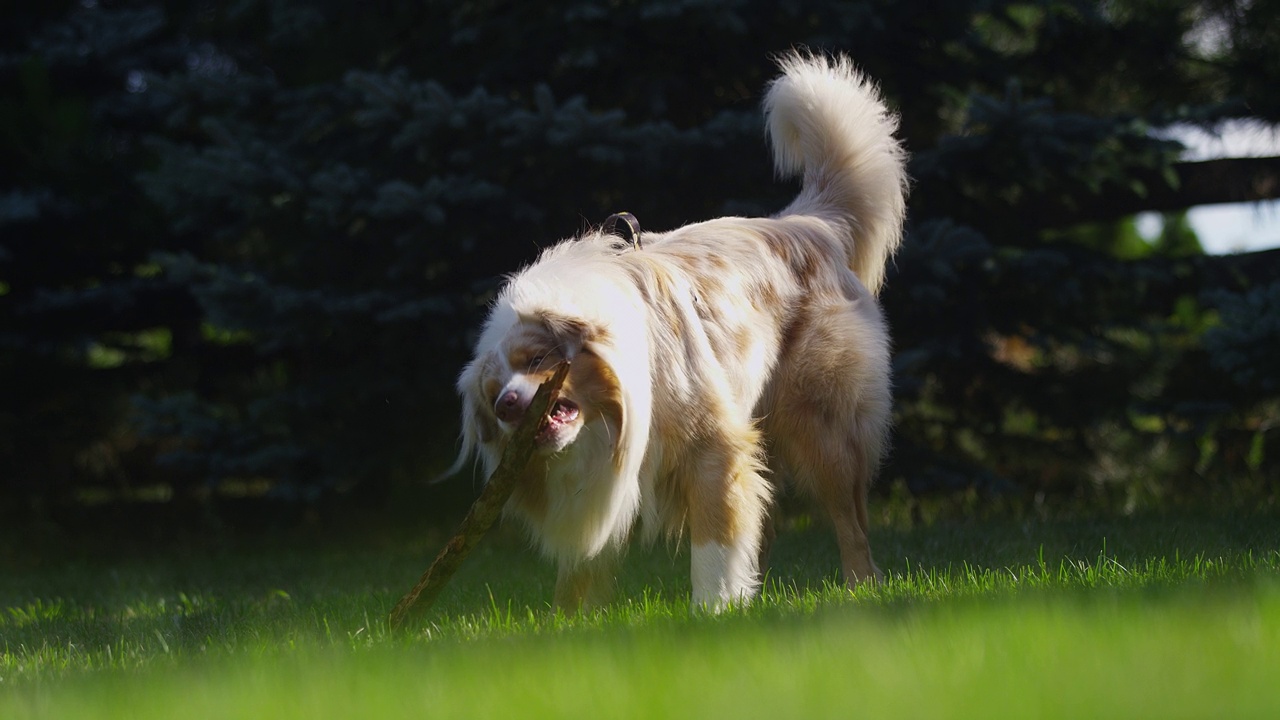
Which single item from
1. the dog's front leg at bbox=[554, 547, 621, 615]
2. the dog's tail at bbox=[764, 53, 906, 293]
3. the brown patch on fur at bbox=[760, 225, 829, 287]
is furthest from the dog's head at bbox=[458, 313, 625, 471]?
the dog's tail at bbox=[764, 53, 906, 293]

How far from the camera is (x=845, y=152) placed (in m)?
5.61

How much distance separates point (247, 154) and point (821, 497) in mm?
4304

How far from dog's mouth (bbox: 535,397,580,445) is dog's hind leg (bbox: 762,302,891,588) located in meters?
1.23

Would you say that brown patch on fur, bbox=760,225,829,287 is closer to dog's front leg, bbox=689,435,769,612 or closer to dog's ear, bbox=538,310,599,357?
dog's front leg, bbox=689,435,769,612

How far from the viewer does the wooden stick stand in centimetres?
372

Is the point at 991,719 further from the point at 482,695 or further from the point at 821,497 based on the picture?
the point at 821,497

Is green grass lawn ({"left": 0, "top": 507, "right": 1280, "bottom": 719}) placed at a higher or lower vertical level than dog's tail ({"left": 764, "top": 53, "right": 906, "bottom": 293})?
lower

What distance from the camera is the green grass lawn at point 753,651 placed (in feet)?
7.16

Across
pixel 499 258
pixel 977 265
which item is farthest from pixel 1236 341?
pixel 499 258

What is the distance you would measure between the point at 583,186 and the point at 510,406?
3556 mm

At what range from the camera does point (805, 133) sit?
5.57 m

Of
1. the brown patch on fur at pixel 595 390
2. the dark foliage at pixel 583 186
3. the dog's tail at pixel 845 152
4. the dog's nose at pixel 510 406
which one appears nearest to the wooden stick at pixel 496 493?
the dog's nose at pixel 510 406

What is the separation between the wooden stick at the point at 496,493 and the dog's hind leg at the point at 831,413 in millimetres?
1404

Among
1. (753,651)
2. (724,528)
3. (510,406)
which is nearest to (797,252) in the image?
(724,528)
